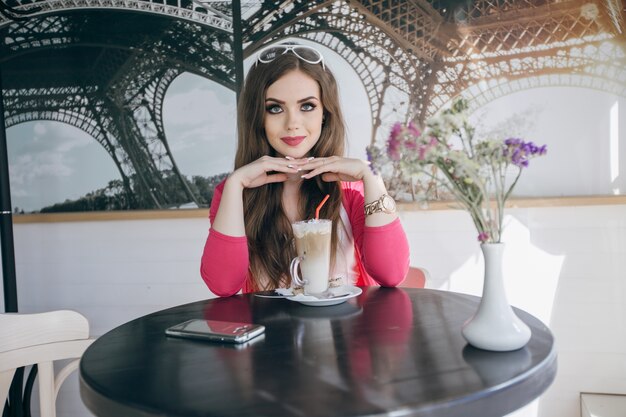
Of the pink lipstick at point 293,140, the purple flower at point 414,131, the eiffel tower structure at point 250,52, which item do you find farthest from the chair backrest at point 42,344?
the purple flower at point 414,131

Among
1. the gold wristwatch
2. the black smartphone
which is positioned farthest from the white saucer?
the gold wristwatch

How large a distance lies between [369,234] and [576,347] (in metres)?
1.40

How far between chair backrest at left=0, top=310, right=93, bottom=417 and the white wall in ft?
3.42

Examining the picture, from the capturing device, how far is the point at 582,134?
221 cm

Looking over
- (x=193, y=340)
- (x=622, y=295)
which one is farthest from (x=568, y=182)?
(x=193, y=340)

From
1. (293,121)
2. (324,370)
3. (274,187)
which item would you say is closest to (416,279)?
(274,187)

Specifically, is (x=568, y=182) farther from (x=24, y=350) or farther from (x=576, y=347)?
(x=24, y=350)

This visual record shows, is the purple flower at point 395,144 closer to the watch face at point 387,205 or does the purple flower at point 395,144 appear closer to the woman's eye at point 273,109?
the watch face at point 387,205

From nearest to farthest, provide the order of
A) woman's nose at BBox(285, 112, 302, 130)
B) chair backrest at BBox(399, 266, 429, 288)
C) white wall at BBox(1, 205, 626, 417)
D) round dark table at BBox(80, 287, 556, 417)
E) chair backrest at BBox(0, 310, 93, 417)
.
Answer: round dark table at BBox(80, 287, 556, 417) → chair backrest at BBox(0, 310, 93, 417) → woman's nose at BBox(285, 112, 302, 130) → chair backrest at BBox(399, 266, 429, 288) → white wall at BBox(1, 205, 626, 417)

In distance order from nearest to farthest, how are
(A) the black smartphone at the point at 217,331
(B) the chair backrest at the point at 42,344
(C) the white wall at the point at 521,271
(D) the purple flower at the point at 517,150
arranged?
(D) the purple flower at the point at 517,150 < (A) the black smartphone at the point at 217,331 < (B) the chair backrest at the point at 42,344 < (C) the white wall at the point at 521,271

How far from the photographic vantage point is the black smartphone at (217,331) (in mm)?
919

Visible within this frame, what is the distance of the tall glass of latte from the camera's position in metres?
1.22

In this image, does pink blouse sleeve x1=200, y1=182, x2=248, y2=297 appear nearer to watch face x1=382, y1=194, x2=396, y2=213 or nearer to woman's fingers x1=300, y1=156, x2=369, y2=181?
woman's fingers x1=300, y1=156, x2=369, y2=181

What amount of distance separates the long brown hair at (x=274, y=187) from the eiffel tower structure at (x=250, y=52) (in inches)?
28.3
